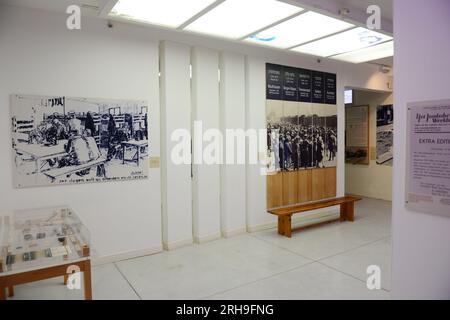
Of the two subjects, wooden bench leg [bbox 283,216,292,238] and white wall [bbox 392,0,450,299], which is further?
wooden bench leg [bbox 283,216,292,238]

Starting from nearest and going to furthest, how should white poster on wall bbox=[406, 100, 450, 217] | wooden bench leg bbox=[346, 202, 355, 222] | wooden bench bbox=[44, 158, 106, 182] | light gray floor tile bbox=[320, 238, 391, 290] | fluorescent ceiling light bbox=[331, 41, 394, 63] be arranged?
white poster on wall bbox=[406, 100, 450, 217] → light gray floor tile bbox=[320, 238, 391, 290] → wooden bench bbox=[44, 158, 106, 182] → fluorescent ceiling light bbox=[331, 41, 394, 63] → wooden bench leg bbox=[346, 202, 355, 222]

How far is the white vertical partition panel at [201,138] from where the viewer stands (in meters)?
4.91

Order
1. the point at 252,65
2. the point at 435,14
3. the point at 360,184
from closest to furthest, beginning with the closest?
the point at 435,14 → the point at 252,65 → the point at 360,184

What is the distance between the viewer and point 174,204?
477cm

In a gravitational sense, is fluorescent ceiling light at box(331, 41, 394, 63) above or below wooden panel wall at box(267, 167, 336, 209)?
above

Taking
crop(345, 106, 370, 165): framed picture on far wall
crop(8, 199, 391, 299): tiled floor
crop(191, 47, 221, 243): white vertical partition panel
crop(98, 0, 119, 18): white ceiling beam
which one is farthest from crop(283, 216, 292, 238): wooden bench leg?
crop(345, 106, 370, 165): framed picture on far wall

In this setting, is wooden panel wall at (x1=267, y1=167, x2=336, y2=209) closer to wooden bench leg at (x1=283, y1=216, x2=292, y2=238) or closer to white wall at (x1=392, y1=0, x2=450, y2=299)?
wooden bench leg at (x1=283, y1=216, x2=292, y2=238)

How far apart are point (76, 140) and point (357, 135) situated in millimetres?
Result: 7033

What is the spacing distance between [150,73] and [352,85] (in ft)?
15.1

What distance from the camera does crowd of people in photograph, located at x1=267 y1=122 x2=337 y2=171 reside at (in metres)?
5.82

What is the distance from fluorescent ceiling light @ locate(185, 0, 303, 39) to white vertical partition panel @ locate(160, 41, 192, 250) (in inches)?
24.8
